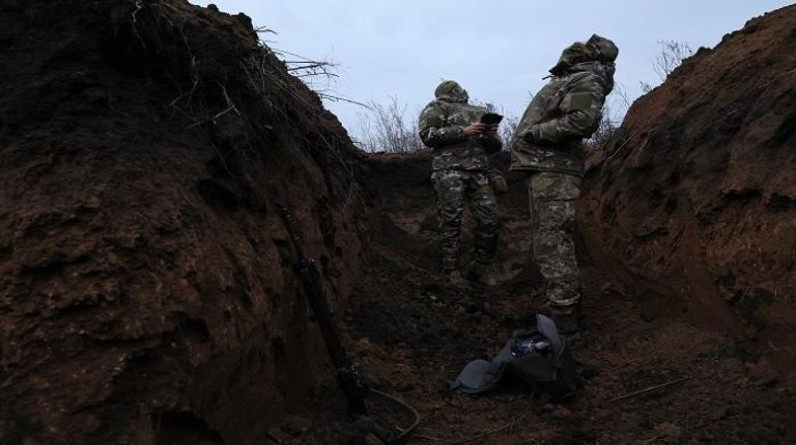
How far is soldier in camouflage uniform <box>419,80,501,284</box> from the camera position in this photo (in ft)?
21.5

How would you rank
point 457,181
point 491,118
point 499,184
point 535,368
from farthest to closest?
point 499,184 → point 457,181 → point 491,118 → point 535,368

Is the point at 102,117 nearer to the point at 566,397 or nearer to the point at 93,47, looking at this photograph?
the point at 93,47

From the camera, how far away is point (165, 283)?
253 cm

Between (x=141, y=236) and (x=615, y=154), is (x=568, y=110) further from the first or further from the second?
(x=141, y=236)

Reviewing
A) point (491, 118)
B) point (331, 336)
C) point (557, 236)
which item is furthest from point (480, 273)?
point (331, 336)

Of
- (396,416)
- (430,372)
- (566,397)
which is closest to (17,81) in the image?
(396,416)

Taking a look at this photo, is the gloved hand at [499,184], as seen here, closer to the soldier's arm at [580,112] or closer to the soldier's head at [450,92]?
the soldier's head at [450,92]

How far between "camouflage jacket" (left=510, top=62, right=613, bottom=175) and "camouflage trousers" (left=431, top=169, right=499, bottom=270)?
147cm

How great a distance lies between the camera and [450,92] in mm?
6758

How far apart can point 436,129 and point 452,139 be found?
0.21m

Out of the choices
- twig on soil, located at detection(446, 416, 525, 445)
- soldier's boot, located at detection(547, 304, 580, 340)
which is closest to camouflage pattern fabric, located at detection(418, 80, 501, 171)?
soldier's boot, located at detection(547, 304, 580, 340)

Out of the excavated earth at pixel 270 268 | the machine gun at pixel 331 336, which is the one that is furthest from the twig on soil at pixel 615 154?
the machine gun at pixel 331 336

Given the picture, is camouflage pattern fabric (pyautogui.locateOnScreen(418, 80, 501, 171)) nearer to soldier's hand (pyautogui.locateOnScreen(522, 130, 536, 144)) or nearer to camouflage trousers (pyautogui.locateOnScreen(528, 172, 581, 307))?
soldier's hand (pyautogui.locateOnScreen(522, 130, 536, 144))

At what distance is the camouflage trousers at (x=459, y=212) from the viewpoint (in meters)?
6.57
